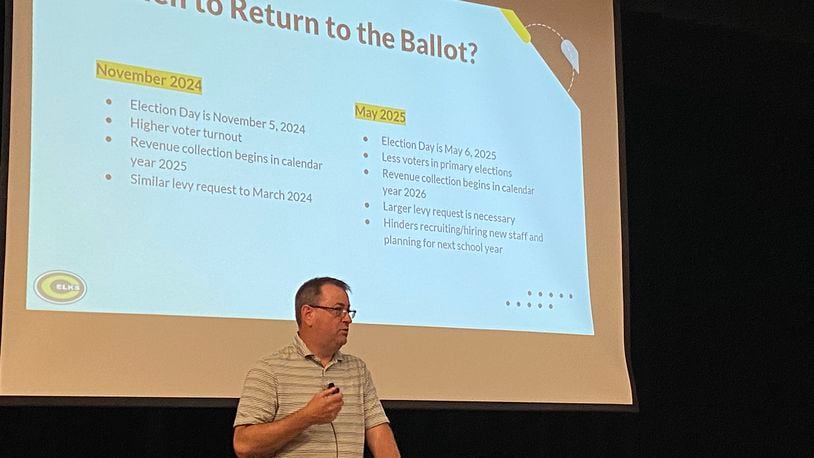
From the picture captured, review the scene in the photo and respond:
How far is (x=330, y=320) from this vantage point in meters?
2.70

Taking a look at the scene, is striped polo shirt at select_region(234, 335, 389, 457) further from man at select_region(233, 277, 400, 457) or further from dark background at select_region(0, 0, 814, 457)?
dark background at select_region(0, 0, 814, 457)

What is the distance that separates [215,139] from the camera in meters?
3.35

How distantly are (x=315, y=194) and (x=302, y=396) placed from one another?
98cm

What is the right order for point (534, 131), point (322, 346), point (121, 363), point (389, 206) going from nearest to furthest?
point (322, 346) → point (121, 363) → point (389, 206) → point (534, 131)

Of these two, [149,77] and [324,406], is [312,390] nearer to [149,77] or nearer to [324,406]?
[324,406]

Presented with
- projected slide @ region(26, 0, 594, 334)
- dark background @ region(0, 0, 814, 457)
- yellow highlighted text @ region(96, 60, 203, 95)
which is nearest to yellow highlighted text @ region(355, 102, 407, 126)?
projected slide @ region(26, 0, 594, 334)

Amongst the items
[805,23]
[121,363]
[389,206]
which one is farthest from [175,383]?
[805,23]

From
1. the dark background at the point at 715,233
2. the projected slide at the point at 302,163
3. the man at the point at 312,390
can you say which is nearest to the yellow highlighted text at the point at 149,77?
the projected slide at the point at 302,163

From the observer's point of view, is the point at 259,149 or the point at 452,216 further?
the point at 452,216

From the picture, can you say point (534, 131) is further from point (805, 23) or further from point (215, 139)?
point (805, 23)

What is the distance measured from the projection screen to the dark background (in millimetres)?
754

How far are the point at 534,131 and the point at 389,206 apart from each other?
684 millimetres

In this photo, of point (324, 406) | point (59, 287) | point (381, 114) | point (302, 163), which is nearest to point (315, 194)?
point (302, 163)

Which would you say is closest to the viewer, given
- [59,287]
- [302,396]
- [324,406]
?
[324,406]
